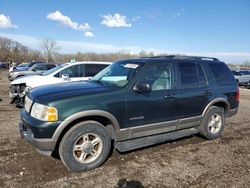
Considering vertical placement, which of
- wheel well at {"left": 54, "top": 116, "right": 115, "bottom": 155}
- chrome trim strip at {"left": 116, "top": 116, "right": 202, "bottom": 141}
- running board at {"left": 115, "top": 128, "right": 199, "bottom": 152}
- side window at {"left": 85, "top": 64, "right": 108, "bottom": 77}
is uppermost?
side window at {"left": 85, "top": 64, "right": 108, "bottom": 77}

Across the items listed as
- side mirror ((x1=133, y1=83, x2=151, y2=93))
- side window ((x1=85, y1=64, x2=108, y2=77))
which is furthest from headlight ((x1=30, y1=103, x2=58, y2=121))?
side window ((x1=85, y1=64, x2=108, y2=77))

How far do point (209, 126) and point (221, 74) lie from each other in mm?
1343

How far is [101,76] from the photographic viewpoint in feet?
18.5

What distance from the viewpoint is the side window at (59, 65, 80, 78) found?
998 cm

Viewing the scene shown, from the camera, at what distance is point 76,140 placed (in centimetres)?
419

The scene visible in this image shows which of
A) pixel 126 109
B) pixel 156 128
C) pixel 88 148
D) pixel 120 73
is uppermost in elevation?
pixel 120 73

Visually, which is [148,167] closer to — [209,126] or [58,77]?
[209,126]

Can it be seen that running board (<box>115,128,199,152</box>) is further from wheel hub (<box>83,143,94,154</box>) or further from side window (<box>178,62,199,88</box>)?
side window (<box>178,62,199,88</box>)

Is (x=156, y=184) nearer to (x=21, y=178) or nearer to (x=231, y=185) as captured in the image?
(x=231, y=185)

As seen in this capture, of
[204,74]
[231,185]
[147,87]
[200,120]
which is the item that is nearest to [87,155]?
[147,87]

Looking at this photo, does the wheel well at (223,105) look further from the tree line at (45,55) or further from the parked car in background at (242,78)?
the tree line at (45,55)

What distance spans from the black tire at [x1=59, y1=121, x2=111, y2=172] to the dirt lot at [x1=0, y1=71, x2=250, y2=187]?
0.41 ft

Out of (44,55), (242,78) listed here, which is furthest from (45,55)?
(242,78)

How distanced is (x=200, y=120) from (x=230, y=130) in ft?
5.78
